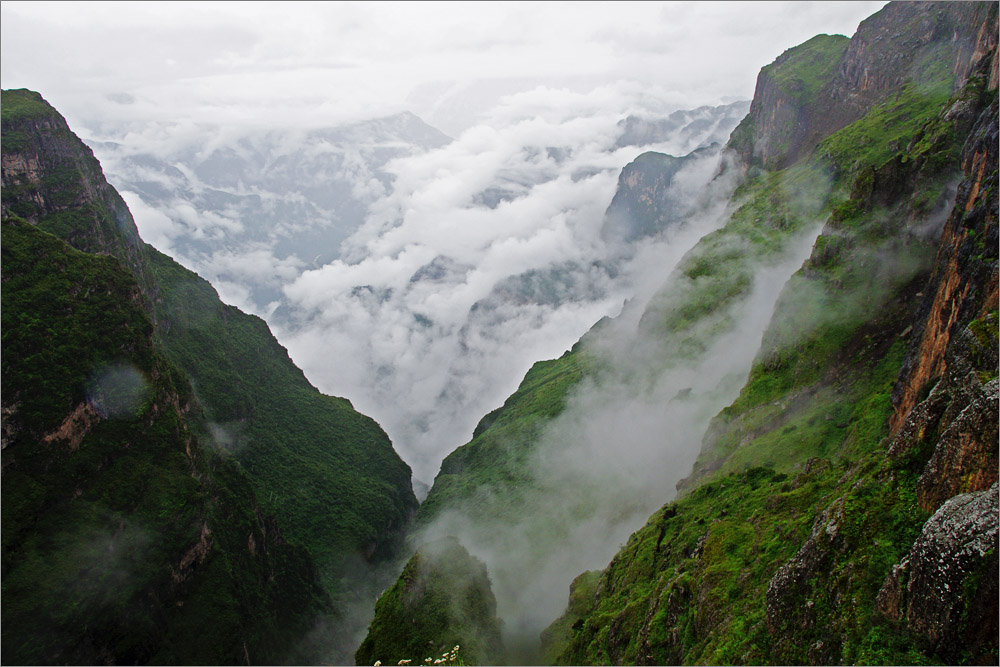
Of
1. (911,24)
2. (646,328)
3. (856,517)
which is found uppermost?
(911,24)

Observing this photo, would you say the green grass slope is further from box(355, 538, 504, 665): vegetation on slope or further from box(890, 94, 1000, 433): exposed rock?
box(890, 94, 1000, 433): exposed rock

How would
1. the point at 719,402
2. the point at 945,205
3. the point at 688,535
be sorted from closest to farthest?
the point at 688,535 < the point at 945,205 < the point at 719,402

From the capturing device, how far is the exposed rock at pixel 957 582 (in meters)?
17.4

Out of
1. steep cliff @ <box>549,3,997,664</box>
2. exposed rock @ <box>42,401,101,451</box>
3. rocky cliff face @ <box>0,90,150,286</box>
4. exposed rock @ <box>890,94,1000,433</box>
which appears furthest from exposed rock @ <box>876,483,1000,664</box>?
rocky cliff face @ <box>0,90,150,286</box>

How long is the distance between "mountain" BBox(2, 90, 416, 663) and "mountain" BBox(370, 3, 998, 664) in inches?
1214

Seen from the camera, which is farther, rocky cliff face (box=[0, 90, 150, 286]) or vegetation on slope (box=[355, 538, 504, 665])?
rocky cliff face (box=[0, 90, 150, 286])

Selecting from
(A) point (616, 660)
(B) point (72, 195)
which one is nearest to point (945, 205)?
(A) point (616, 660)

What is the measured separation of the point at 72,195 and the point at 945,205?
5911 inches

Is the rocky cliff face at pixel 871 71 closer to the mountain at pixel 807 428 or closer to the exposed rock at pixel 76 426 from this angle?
the mountain at pixel 807 428

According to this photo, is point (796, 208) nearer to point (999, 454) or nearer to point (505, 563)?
point (505, 563)

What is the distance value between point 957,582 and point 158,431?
98454mm

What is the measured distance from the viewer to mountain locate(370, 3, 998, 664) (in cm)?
2252

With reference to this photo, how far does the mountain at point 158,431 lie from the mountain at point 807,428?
3083cm

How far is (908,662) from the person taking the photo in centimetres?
1941
